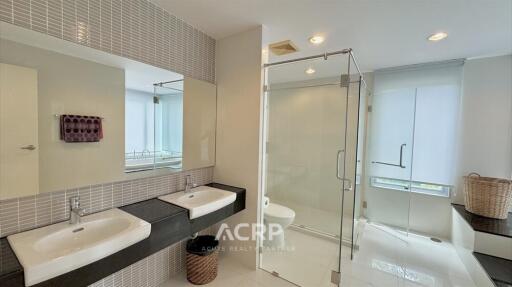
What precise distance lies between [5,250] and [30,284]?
0.33 m

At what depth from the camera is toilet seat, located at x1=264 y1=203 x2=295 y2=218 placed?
256cm

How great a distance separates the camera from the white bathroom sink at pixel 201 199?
1.59 meters

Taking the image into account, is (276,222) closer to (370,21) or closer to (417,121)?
(370,21)

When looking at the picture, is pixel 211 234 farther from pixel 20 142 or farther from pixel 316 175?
pixel 20 142

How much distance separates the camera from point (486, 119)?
101 inches

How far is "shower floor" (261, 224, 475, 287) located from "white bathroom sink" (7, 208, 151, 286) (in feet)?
4.87

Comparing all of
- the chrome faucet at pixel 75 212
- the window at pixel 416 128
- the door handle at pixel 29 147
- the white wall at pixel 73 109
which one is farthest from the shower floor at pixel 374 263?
the door handle at pixel 29 147

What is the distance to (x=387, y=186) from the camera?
3262mm

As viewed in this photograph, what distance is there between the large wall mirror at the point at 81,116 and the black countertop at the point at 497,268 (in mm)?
2898

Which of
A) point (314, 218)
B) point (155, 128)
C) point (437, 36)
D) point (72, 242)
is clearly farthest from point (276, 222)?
point (437, 36)

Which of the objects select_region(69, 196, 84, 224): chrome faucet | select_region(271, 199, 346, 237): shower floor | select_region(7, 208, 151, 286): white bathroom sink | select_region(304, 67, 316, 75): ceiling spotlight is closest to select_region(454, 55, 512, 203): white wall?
select_region(271, 199, 346, 237): shower floor

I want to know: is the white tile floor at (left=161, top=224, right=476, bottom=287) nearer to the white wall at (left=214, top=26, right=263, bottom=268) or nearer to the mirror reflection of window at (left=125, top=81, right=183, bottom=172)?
the white wall at (left=214, top=26, right=263, bottom=268)
